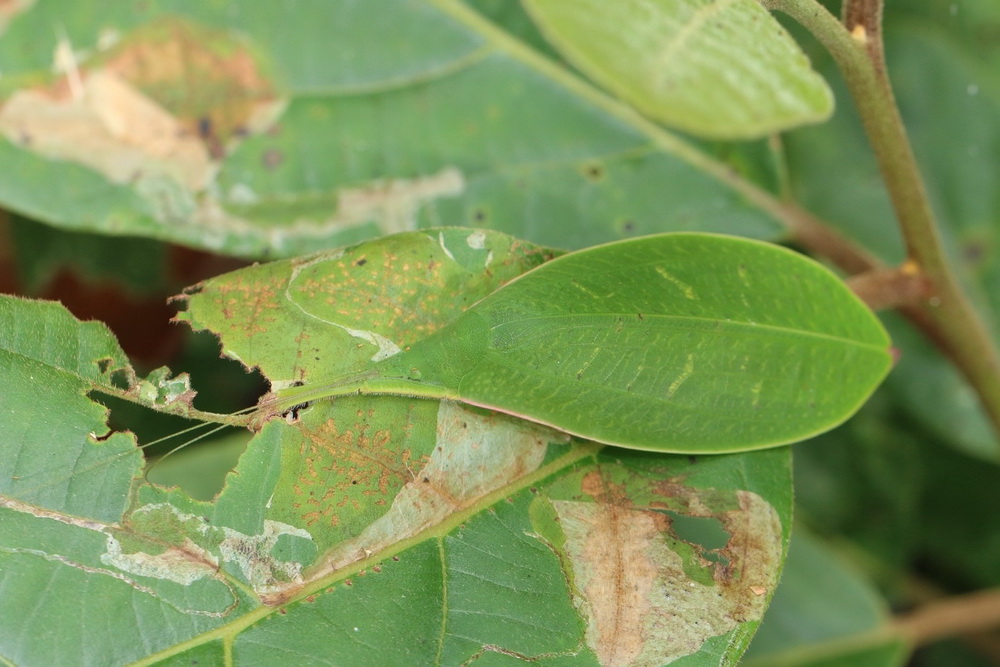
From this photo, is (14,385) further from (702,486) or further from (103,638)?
(702,486)

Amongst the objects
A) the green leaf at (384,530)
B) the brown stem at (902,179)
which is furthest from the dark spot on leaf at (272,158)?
the brown stem at (902,179)

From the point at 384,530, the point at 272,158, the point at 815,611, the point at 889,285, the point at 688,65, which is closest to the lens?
the point at 688,65

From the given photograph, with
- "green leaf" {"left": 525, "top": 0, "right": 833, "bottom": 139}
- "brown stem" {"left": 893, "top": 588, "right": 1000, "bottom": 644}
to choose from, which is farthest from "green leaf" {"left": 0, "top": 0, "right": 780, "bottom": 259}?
"brown stem" {"left": 893, "top": 588, "right": 1000, "bottom": 644}

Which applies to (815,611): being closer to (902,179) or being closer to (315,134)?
(902,179)

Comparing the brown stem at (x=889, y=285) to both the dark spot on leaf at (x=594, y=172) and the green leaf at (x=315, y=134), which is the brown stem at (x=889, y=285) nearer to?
the green leaf at (x=315, y=134)

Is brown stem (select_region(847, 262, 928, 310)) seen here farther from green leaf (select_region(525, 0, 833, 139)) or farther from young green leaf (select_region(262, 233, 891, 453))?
green leaf (select_region(525, 0, 833, 139))

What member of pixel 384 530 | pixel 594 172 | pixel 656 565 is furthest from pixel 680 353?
pixel 594 172
